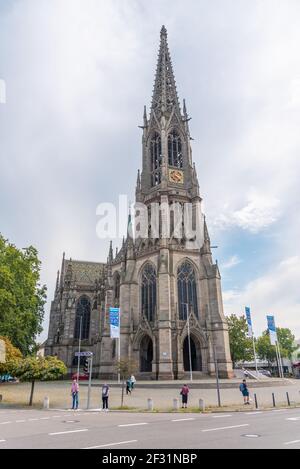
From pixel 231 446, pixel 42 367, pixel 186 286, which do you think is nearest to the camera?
pixel 231 446

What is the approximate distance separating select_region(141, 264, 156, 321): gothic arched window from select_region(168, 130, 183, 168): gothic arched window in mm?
19222

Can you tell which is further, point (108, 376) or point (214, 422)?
point (108, 376)

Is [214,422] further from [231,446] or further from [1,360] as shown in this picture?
[1,360]

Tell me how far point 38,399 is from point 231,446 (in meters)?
19.8

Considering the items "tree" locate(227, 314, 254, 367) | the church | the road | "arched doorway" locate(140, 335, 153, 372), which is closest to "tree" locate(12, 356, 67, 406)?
the road

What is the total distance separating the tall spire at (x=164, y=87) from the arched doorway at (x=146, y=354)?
3672 cm

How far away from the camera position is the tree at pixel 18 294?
29953 mm

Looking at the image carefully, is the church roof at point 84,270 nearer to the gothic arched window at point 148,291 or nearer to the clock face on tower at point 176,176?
the gothic arched window at point 148,291

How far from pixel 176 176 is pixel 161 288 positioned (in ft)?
65.9

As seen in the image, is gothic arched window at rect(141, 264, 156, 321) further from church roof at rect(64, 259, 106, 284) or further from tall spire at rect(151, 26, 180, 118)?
tall spire at rect(151, 26, 180, 118)

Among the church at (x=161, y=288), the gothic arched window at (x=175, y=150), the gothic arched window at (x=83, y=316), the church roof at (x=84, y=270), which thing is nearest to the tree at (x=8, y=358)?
the church at (x=161, y=288)

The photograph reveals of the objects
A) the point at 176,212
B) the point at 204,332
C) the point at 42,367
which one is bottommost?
the point at 42,367

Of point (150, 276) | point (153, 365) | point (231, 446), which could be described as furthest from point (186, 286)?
point (231, 446)

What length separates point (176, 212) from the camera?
160ft
